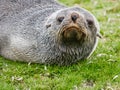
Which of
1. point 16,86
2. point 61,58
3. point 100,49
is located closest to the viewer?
point 16,86

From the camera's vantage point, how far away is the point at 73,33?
21.9 feet

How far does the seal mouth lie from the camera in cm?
661

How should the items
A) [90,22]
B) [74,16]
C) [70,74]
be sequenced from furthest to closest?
1. [90,22]
2. [70,74]
3. [74,16]

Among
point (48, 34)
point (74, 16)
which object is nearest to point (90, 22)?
point (74, 16)

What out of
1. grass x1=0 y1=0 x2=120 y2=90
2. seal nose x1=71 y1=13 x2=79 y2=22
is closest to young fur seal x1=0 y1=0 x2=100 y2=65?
seal nose x1=71 y1=13 x2=79 y2=22

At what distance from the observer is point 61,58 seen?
23.4 ft

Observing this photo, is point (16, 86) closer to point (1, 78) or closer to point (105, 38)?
point (1, 78)

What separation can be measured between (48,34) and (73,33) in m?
0.63

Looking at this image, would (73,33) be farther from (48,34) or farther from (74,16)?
(48,34)

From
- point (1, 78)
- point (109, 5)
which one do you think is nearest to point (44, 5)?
point (1, 78)

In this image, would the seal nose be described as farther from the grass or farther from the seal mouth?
the grass

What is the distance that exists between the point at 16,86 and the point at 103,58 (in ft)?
6.44

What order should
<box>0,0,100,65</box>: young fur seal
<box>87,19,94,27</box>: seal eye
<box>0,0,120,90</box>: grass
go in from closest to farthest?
<box>0,0,120,90</box>: grass, <box>0,0,100,65</box>: young fur seal, <box>87,19,94,27</box>: seal eye

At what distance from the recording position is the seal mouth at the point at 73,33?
21.7 feet
